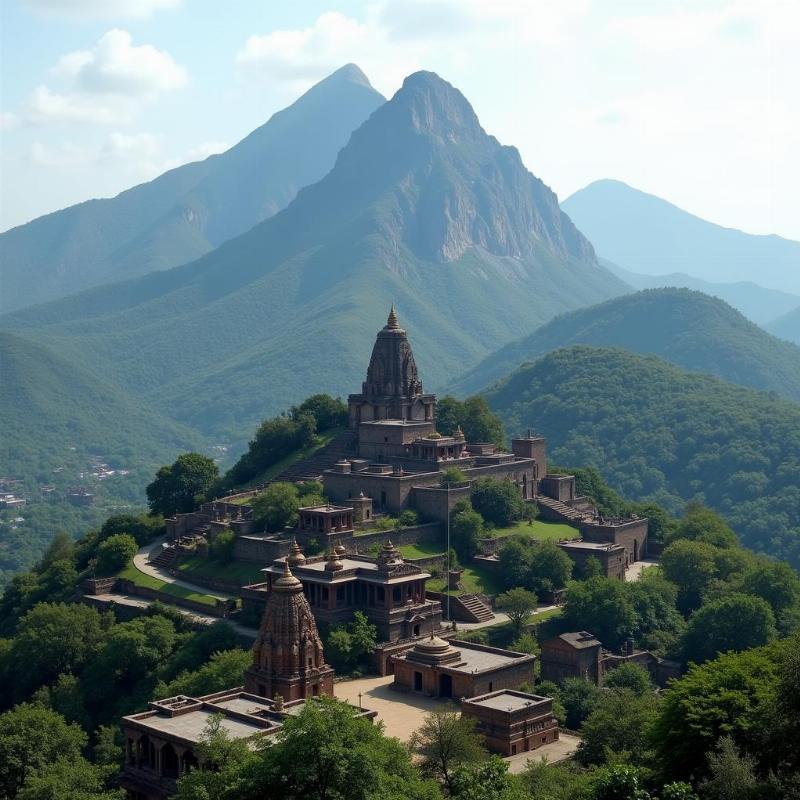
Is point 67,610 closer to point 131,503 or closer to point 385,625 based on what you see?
point 385,625

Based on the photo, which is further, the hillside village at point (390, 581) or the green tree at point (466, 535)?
the green tree at point (466, 535)

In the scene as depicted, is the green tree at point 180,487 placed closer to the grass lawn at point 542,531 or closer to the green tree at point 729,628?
the grass lawn at point 542,531

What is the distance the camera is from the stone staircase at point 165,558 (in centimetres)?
7488

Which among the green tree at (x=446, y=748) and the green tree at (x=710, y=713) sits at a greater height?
the green tree at (x=710, y=713)

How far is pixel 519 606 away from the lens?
65500 millimetres

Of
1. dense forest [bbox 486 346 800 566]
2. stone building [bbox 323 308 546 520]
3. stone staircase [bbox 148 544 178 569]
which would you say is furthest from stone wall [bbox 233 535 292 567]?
dense forest [bbox 486 346 800 566]

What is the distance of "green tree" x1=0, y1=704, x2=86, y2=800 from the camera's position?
4922 cm

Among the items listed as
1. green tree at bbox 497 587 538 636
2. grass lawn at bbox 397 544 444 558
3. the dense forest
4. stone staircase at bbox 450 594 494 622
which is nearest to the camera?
green tree at bbox 497 587 538 636

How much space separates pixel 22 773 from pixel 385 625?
1764 centimetres

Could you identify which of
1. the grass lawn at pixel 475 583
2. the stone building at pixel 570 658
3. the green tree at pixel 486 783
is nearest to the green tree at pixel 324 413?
the grass lawn at pixel 475 583

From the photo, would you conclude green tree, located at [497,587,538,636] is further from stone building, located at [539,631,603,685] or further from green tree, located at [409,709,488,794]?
green tree, located at [409,709,488,794]

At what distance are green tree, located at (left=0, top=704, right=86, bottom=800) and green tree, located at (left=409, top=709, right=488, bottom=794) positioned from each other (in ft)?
43.8

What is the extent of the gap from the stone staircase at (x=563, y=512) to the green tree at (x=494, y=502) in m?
4.30

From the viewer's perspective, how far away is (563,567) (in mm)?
70750
